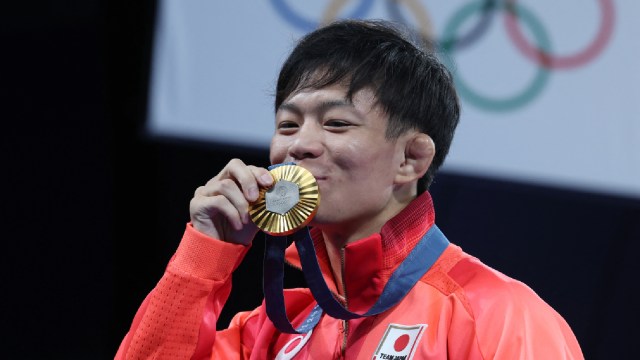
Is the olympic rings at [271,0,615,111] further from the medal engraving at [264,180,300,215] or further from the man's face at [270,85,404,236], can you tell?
the medal engraving at [264,180,300,215]

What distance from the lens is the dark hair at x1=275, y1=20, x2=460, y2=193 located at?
1814 mm

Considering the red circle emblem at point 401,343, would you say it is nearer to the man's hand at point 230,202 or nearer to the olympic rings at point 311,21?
the man's hand at point 230,202

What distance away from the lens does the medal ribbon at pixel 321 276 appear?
1.76m

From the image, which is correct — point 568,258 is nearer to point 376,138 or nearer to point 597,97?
point 597,97

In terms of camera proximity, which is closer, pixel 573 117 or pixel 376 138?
pixel 376 138

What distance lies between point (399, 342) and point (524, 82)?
139 centimetres

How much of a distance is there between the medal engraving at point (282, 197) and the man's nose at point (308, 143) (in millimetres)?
82

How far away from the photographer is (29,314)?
3.61 m

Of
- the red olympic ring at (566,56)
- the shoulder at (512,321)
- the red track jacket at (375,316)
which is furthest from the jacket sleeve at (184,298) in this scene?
the red olympic ring at (566,56)

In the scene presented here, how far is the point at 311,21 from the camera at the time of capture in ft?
10.4

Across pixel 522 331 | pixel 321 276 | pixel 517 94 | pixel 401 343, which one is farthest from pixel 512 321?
pixel 517 94

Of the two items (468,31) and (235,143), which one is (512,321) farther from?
(235,143)

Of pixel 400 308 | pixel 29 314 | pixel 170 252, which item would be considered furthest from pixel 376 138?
pixel 29 314

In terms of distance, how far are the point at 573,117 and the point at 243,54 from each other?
1.13 meters
